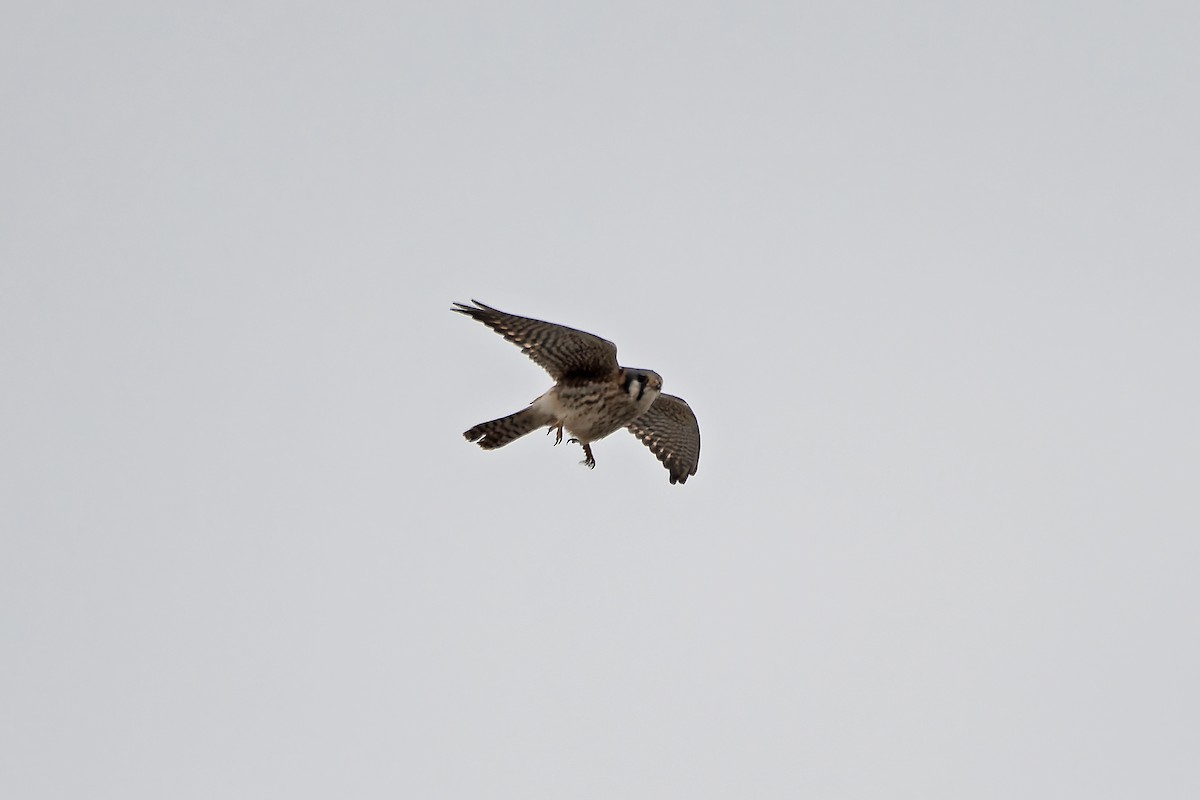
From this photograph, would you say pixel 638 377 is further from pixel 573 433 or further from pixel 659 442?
pixel 659 442

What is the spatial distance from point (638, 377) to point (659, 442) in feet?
6.58

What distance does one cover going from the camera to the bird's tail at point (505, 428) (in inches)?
533

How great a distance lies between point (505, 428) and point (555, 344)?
104 cm

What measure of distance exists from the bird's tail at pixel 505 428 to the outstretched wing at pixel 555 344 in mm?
420

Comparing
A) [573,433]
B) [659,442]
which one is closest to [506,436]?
[573,433]

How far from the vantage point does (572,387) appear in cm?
1340

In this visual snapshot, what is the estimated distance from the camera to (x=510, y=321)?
42.1ft

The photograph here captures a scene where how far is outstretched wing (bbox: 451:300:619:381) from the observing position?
41.9 ft

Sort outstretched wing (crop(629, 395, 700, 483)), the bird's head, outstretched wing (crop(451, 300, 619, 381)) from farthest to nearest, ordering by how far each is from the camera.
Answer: outstretched wing (crop(629, 395, 700, 483)), the bird's head, outstretched wing (crop(451, 300, 619, 381))

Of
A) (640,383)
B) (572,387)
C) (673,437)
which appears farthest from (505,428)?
(673,437)

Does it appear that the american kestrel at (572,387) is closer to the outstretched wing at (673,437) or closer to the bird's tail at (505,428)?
the bird's tail at (505,428)

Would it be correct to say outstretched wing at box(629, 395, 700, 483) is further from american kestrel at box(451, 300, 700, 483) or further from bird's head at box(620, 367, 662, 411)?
bird's head at box(620, 367, 662, 411)

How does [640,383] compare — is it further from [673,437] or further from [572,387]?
[673,437]

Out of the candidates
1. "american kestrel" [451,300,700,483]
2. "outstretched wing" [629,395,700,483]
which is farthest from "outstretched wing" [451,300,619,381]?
"outstretched wing" [629,395,700,483]
